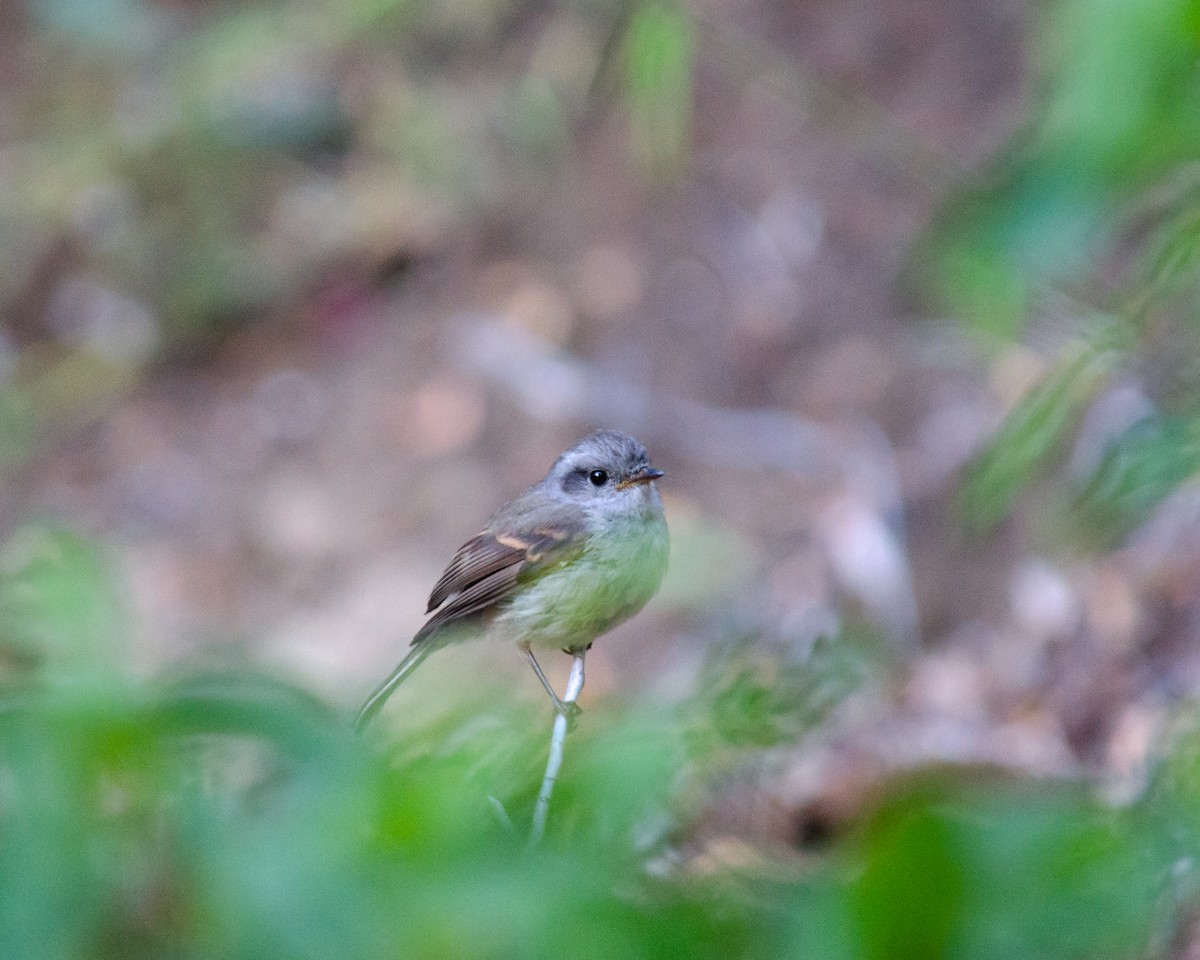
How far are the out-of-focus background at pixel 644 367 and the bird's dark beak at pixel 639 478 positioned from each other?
324 mm

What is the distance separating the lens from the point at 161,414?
26.9 ft

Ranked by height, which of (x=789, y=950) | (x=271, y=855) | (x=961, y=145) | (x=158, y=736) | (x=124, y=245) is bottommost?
(x=789, y=950)

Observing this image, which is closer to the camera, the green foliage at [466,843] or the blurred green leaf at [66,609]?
the green foliage at [466,843]

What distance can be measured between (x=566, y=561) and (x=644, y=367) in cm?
448

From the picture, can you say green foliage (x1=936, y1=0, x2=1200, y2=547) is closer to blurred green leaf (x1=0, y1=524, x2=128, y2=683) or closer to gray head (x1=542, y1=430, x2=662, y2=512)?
gray head (x1=542, y1=430, x2=662, y2=512)

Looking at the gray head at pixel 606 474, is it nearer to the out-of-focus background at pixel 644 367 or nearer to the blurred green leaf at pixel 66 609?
the out-of-focus background at pixel 644 367

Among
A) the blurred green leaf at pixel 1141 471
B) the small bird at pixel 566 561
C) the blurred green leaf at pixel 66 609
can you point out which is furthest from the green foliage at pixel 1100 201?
the blurred green leaf at pixel 66 609

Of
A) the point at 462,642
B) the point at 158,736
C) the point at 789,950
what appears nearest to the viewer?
the point at 789,950

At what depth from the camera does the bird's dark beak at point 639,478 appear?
233cm

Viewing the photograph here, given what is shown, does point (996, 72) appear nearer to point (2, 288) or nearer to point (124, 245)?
point (124, 245)

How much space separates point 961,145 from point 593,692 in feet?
10.5

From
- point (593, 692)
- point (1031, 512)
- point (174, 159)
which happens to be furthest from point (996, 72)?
point (174, 159)

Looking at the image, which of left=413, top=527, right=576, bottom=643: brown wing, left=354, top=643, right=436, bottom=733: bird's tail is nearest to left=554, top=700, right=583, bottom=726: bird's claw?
left=354, top=643, right=436, bottom=733: bird's tail

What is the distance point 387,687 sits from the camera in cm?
163
